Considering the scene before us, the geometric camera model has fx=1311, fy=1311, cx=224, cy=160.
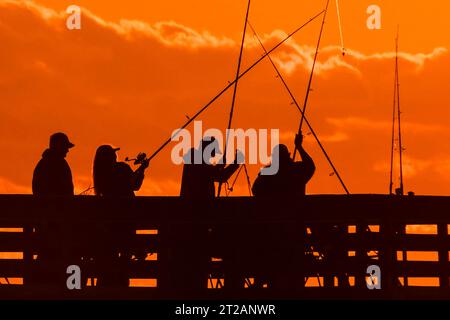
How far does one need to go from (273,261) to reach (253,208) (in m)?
0.59

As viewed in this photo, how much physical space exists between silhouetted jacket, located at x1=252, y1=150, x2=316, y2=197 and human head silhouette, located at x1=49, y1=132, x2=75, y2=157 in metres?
1.96

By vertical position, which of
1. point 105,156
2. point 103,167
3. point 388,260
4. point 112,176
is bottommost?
point 388,260

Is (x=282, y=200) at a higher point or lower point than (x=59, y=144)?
lower

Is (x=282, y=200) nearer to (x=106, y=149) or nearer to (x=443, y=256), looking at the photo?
(x=443, y=256)

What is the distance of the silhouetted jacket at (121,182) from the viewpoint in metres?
13.2

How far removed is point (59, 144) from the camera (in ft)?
43.0

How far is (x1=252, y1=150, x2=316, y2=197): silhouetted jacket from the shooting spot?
41.6 feet

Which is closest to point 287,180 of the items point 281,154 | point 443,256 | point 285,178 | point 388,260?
point 285,178

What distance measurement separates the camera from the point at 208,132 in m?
13.3

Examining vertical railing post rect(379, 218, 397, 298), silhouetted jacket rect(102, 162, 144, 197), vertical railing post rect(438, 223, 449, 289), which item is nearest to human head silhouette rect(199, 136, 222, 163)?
silhouetted jacket rect(102, 162, 144, 197)

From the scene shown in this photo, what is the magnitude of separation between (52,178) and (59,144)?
39cm

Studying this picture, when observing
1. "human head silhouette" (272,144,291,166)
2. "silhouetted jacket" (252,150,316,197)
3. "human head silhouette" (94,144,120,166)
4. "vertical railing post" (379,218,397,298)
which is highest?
"human head silhouette" (94,144,120,166)

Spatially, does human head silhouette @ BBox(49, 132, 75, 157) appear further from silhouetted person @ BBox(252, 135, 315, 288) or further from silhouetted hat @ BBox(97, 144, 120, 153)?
silhouetted person @ BBox(252, 135, 315, 288)
